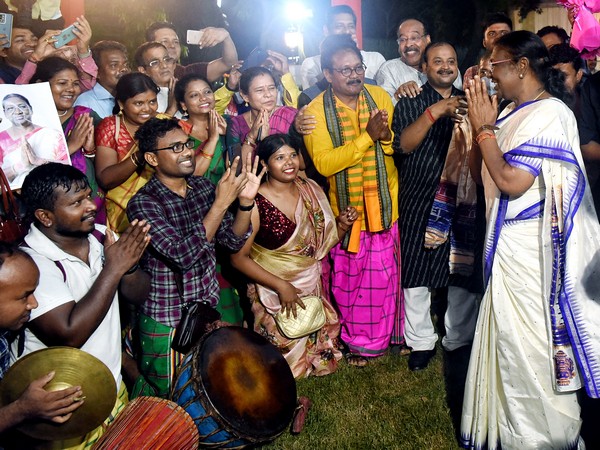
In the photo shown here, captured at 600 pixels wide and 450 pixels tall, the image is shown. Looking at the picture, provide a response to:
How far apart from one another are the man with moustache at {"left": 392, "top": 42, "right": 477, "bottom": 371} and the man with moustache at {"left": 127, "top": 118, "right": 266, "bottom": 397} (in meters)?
1.49

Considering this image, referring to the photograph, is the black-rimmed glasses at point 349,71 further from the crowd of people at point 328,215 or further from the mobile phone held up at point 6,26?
the mobile phone held up at point 6,26

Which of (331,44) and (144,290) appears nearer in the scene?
(144,290)

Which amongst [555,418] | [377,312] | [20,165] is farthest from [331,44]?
[555,418]

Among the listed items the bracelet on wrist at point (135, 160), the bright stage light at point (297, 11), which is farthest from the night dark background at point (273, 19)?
the bracelet on wrist at point (135, 160)

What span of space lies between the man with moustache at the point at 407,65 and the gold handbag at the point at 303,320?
213 centimetres

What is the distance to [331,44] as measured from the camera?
5.03m

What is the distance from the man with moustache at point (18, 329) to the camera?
2.54 metres

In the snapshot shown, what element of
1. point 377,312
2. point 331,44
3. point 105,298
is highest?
point 331,44

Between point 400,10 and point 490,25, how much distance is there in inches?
513

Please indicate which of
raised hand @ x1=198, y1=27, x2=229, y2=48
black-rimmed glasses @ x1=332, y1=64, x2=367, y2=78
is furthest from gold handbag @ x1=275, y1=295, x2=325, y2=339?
raised hand @ x1=198, y1=27, x2=229, y2=48

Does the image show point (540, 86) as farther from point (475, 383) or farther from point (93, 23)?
point (93, 23)

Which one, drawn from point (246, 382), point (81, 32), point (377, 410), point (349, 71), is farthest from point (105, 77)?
point (377, 410)

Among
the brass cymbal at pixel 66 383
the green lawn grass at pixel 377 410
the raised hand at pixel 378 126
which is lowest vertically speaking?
the green lawn grass at pixel 377 410

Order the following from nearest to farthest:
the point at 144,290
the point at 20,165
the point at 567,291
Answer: the point at 567,291
the point at 144,290
the point at 20,165
